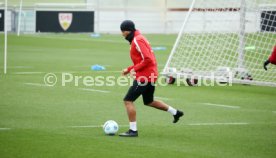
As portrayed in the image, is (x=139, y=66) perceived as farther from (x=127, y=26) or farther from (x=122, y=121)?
(x=122, y=121)

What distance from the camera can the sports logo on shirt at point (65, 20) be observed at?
46750 mm

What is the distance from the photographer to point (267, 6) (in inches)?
836

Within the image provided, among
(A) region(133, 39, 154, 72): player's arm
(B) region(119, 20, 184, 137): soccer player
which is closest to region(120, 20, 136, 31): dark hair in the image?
(B) region(119, 20, 184, 137): soccer player

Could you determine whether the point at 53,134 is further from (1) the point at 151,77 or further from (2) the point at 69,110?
(2) the point at 69,110

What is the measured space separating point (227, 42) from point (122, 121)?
8.89 meters

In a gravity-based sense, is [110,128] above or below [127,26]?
below

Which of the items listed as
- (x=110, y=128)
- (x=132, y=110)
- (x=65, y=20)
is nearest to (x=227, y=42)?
(x=132, y=110)

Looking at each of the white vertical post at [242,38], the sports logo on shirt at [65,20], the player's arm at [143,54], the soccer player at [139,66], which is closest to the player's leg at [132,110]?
the soccer player at [139,66]

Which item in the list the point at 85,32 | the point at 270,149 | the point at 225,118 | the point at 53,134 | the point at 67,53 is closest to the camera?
the point at 270,149

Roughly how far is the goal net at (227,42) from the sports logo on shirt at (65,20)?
79.8 ft

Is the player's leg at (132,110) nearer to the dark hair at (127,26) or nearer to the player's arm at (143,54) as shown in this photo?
the player's arm at (143,54)

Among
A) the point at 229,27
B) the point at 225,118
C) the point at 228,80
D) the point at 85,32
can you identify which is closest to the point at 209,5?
the point at 229,27

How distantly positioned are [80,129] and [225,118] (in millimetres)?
3233

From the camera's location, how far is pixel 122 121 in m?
13.9
